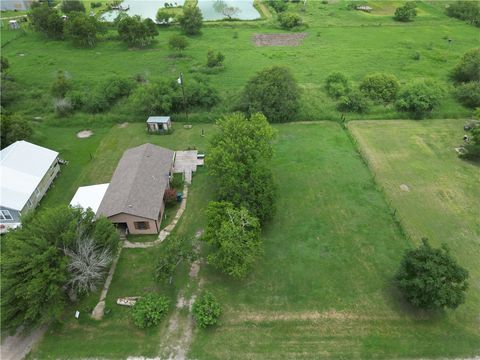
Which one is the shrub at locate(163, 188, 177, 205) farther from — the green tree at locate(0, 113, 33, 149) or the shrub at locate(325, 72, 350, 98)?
the shrub at locate(325, 72, 350, 98)

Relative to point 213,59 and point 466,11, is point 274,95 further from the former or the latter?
point 466,11

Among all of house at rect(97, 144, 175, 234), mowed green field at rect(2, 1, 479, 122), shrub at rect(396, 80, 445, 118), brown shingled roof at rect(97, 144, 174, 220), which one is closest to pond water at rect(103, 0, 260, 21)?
mowed green field at rect(2, 1, 479, 122)

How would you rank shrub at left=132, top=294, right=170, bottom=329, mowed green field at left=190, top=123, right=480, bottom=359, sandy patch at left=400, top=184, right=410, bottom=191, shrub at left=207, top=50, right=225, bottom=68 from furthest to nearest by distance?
1. shrub at left=207, top=50, right=225, bottom=68
2. sandy patch at left=400, top=184, right=410, bottom=191
3. shrub at left=132, top=294, right=170, bottom=329
4. mowed green field at left=190, top=123, right=480, bottom=359

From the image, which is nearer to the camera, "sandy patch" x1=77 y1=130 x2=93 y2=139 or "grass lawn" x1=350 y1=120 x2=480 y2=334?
"grass lawn" x1=350 y1=120 x2=480 y2=334

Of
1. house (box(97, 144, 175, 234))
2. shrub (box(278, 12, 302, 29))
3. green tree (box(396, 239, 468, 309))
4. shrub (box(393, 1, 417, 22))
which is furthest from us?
shrub (box(393, 1, 417, 22))

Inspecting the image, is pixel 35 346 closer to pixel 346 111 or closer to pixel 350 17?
pixel 346 111

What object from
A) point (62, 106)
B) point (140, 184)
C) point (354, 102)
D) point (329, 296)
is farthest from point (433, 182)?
point (62, 106)
